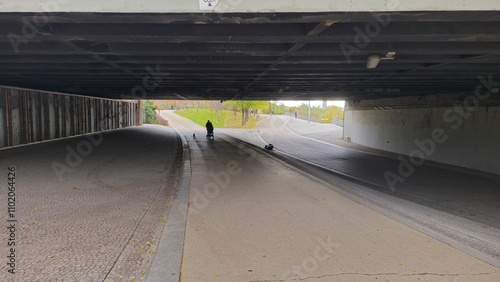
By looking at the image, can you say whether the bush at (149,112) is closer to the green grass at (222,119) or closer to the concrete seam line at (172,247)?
the green grass at (222,119)

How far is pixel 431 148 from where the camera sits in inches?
758

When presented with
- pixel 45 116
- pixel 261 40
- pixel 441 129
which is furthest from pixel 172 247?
pixel 45 116

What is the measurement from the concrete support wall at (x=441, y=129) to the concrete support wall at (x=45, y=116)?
2226 cm

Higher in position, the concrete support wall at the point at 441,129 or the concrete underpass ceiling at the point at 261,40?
the concrete underpass ceiling at the point at 261,40

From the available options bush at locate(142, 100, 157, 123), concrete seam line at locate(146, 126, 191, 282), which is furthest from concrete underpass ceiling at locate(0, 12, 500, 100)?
bush at locate(142, 100, 157, 123)

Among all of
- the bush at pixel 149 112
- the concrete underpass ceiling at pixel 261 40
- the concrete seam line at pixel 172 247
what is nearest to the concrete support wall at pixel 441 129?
the concrete underpass ceiling at pixel 261 40

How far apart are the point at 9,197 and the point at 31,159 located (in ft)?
21.0

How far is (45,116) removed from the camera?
64.3 feet

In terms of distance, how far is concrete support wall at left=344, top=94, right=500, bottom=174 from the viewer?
15.2 metres

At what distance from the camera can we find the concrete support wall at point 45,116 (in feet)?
52.4

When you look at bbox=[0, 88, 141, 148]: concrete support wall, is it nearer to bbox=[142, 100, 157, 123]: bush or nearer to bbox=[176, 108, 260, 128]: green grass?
bbox=[142, 100, 157, 123]: bush

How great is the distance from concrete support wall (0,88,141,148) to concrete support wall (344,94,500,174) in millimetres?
22264
